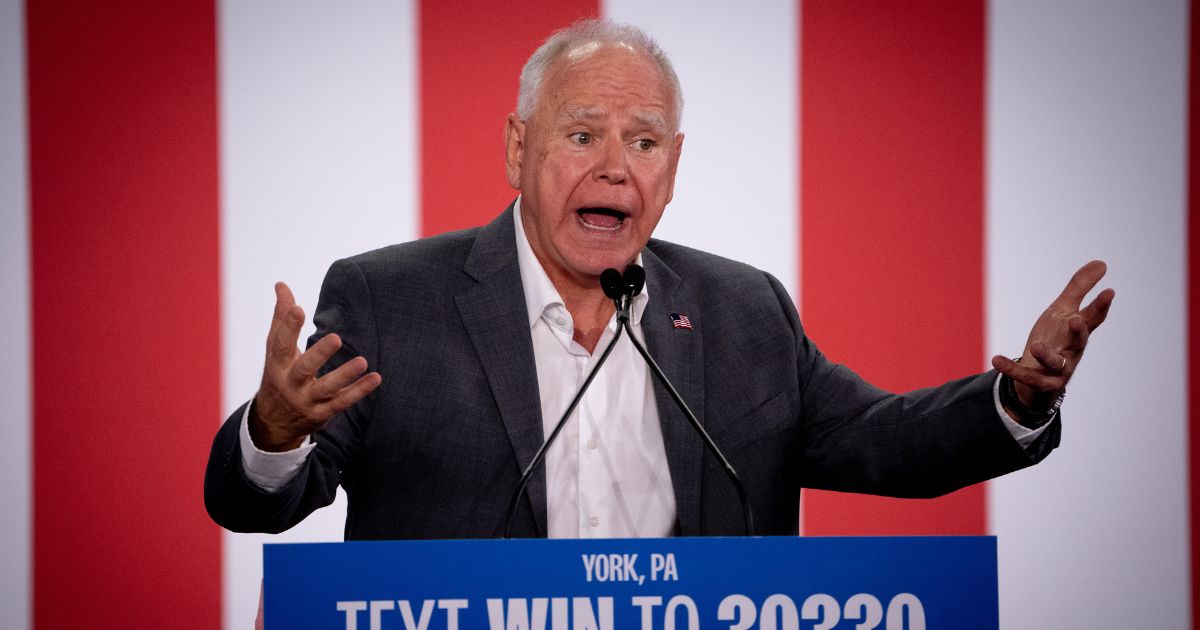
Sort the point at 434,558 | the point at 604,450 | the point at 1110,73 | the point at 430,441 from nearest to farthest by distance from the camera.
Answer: the point at 434,558 → the point at 430,441 → the point at 604,450 → the point at 1110,73

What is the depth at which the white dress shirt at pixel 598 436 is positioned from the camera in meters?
1.74

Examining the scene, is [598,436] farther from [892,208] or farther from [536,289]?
[892,208]

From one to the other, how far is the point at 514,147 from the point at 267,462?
875 millimetres

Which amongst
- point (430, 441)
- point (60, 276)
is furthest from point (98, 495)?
point (430, 441)

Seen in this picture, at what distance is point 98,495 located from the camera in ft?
7.80

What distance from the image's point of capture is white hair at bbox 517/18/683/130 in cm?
186

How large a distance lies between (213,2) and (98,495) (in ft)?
4.08

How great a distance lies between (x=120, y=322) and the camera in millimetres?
2367

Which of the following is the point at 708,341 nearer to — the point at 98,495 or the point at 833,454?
the point at 833,454

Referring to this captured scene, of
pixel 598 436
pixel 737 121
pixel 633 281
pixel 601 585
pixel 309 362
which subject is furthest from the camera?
pixel 737 121

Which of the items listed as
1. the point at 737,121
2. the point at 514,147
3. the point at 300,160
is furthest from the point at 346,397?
the point at 737,121

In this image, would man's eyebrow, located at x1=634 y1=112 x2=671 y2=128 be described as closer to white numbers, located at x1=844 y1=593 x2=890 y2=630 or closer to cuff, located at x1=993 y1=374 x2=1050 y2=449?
cuff, located at x1=993 y1=374 x2=1050 y2=449

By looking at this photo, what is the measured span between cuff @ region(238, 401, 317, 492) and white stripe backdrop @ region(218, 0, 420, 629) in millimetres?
1094

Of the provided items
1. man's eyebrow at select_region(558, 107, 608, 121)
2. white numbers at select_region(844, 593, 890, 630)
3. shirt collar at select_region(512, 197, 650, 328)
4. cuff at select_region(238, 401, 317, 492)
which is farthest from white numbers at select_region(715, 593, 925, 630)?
man's eyebrow at select_region(558, 107, 608, 121)
